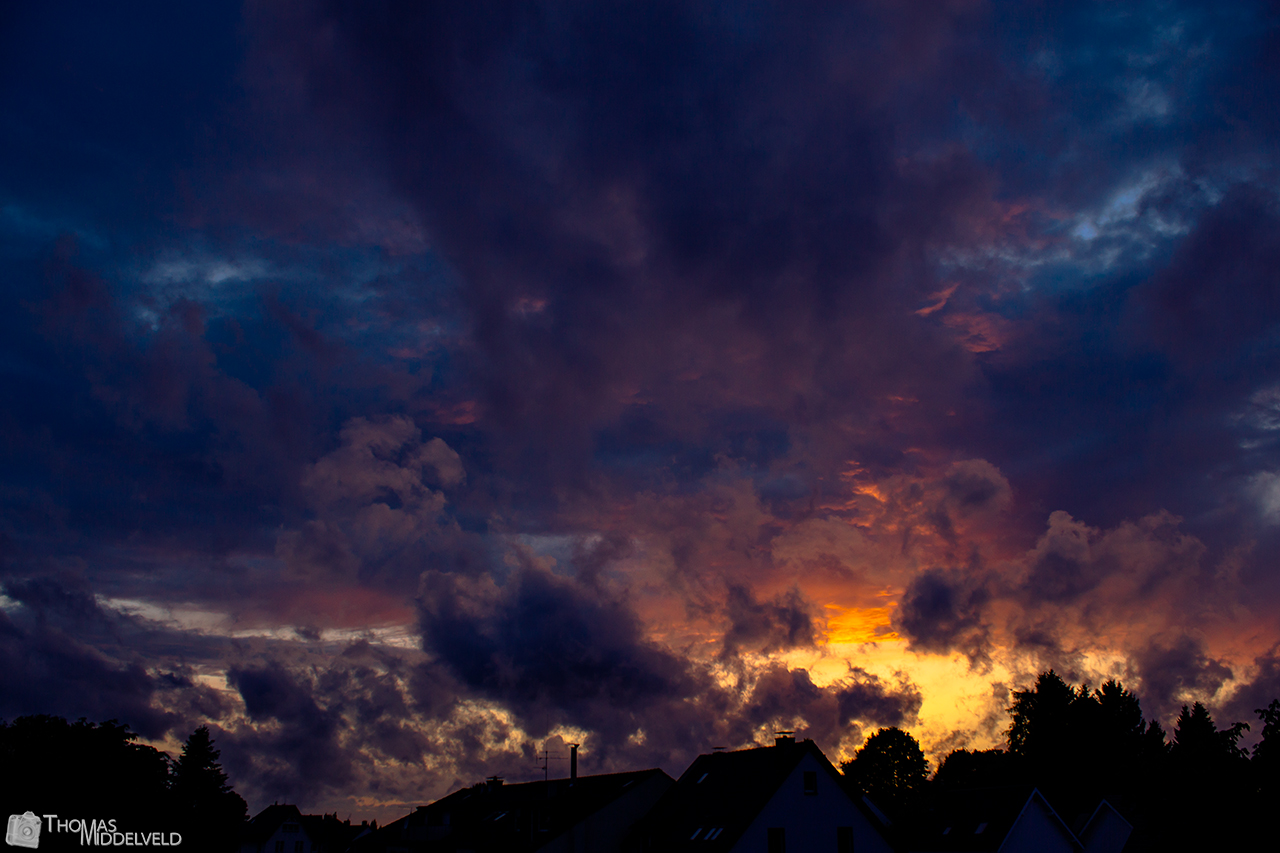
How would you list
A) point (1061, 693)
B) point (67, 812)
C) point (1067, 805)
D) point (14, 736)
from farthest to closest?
point (1061, 693)
point (1067, 805)
point (14, 736)
point (67, 812)

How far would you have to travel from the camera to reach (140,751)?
184ft

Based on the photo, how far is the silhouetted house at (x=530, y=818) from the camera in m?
55.9

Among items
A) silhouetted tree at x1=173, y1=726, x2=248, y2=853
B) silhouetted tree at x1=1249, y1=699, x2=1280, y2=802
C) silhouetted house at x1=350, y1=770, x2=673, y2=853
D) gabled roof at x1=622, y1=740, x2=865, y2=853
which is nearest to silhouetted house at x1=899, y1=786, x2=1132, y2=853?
gabled roof at x1=622, y1=740, x2=865, y2=853

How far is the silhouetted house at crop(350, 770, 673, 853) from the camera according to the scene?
55.9 metres

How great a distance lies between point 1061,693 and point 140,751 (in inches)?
4234

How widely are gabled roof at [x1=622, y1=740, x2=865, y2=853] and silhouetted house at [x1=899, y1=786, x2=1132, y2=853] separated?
9011 mm

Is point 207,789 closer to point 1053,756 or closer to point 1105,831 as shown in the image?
point 1105,831

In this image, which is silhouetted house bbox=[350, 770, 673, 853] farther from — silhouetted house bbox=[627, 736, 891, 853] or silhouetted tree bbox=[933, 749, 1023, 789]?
silhouetted tree bbox=[933, 749, 1023, 789]

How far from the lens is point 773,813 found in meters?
47.5

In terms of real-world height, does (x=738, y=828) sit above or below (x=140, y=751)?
below

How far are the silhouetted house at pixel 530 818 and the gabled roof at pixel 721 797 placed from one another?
2478 millimetres

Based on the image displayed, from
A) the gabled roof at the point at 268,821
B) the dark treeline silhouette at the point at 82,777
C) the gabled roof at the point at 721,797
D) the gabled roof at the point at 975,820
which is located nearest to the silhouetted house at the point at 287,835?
the gabled roof at the point at 268,821

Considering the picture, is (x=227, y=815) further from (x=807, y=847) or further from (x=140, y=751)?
(x=807, y=847)

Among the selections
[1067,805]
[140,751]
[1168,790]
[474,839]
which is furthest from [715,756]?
[1067,805]
